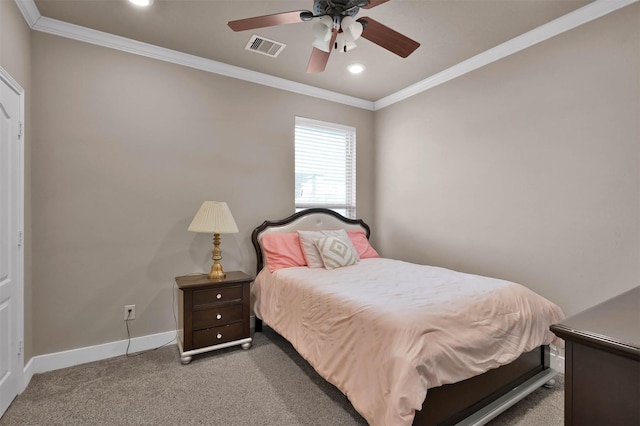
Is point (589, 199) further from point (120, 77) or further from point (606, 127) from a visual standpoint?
point (120, 77)

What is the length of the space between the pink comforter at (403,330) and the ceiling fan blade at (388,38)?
1674 millimetres

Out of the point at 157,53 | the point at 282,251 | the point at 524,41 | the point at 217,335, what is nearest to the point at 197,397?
the point at 217,335

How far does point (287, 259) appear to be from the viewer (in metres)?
3.16

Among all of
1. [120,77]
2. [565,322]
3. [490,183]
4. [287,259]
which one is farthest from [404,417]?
[120,77]

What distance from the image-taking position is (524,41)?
2.68m

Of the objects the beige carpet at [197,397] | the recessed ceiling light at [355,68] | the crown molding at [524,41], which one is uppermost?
the recessed ceiling light at [355,68]

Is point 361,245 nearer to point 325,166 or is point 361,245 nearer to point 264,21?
point 325,166

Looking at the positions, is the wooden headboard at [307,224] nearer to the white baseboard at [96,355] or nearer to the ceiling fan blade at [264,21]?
the white baseboard at [96,355]

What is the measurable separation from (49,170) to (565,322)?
3.37 meters

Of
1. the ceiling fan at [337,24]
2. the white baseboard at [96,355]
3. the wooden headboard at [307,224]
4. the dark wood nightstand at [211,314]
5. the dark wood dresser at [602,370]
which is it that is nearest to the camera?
the dark wood dresser at [602,370]

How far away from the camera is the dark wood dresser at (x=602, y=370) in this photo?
0.78m

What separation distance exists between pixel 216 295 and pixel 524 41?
136 inches

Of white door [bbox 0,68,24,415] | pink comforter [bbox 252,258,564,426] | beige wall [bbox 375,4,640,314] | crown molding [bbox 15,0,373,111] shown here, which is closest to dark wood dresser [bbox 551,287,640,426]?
pink comforter [bbox 252,258,564,426]

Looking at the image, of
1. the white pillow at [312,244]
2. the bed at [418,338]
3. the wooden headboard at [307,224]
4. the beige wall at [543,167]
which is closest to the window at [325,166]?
the wooden headboard at [307,224]
